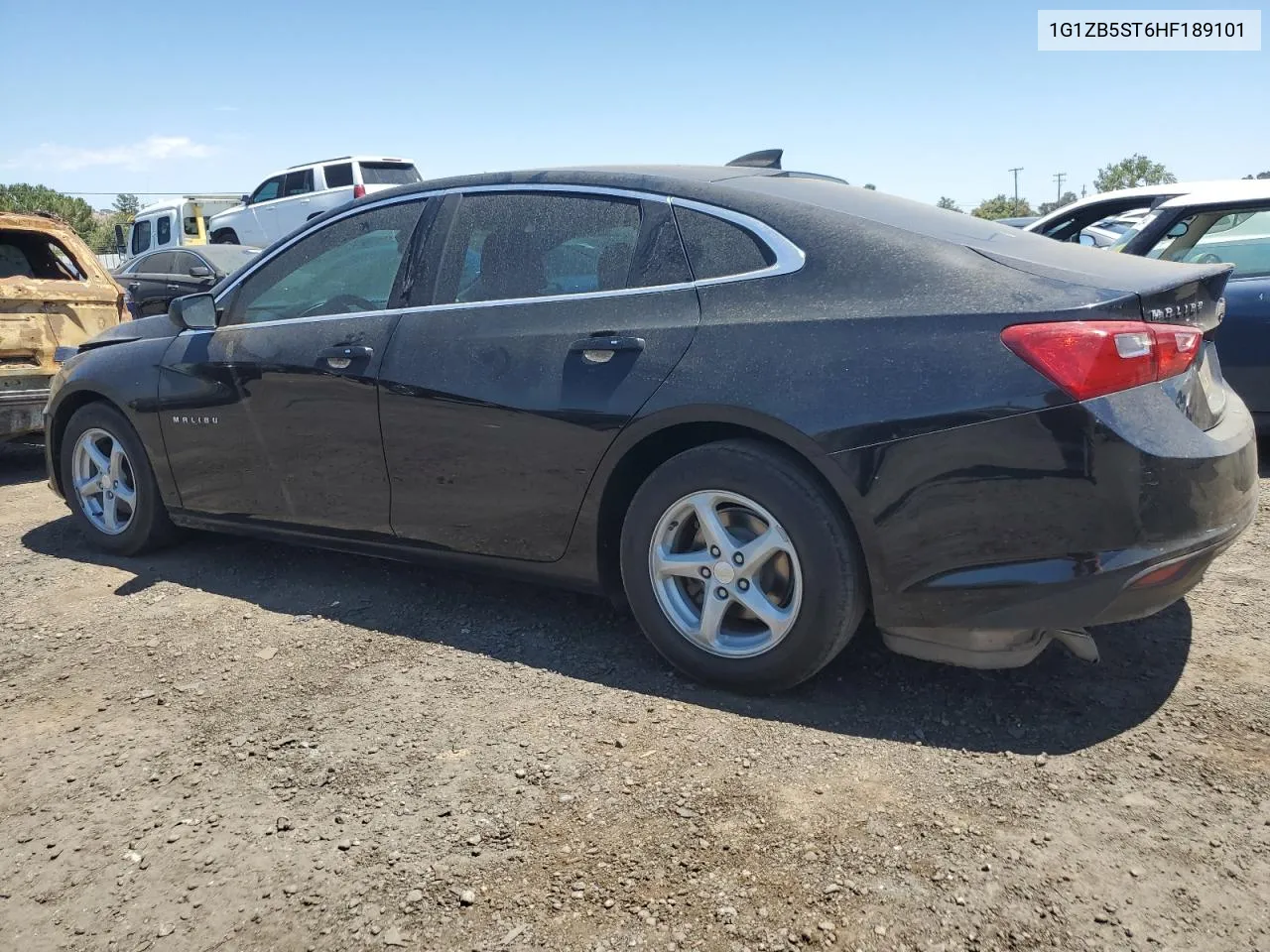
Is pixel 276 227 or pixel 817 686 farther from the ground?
pixel 276 227

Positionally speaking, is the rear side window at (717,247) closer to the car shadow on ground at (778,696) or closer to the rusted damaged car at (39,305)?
the car shadow on ground at (778,696)

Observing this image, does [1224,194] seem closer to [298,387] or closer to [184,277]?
[298,387]

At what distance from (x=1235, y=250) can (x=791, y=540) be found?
428cm

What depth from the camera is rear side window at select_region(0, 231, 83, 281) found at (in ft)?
24.7

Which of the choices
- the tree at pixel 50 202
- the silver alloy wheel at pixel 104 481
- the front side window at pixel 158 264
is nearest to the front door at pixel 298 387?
the silver alloy wheel at pixel 104 481

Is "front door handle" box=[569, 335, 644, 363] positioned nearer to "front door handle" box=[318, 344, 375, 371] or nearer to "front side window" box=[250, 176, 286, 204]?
"front door handle" box=[318, 344, 375, 371]

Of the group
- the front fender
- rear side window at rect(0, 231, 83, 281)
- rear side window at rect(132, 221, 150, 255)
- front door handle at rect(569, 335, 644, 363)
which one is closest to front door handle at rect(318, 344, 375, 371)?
front door handle at rect(569, 335, 644, 363)

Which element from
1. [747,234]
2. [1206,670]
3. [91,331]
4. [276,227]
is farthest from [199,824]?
[276,227]

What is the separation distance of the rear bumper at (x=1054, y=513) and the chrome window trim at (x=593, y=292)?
2.27ft

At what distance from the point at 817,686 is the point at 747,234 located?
145cm

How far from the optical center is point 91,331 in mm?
7391

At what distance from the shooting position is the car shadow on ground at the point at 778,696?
3023 millimetres

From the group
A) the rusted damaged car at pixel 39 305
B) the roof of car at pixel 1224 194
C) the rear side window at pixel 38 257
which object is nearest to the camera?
the roof of car at pixel 1224 194

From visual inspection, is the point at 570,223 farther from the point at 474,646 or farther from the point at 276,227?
the point at 276,227
